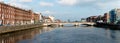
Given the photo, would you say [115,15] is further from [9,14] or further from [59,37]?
[59,37]

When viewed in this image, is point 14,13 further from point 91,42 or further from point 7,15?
point 91,42

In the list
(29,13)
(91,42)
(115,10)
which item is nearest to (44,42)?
(91,42)

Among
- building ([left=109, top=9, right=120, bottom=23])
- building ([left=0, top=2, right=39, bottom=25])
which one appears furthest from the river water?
building ([left=109, top=9, right=120, bottom=23])

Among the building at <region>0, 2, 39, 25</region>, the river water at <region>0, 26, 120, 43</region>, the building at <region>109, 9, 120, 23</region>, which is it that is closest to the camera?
the river water at <region>0, 26, 120, 43</region>

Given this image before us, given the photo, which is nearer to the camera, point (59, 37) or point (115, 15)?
point (59, 37)

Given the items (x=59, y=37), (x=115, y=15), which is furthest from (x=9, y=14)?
(x=115, y=15)

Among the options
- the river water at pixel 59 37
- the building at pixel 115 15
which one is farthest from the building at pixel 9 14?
the building at pixel 115 15

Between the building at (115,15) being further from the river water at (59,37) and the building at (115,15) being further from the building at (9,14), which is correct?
the river water at (59,37)

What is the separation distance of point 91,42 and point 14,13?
7037cm

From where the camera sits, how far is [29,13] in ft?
541

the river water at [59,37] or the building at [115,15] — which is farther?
the building at [115,15]

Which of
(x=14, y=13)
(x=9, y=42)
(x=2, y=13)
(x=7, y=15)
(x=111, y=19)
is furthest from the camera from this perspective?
(x=111, y=19)

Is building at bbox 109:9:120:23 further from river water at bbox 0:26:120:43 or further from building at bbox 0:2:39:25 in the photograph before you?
river water at bbox 0:26:120:43

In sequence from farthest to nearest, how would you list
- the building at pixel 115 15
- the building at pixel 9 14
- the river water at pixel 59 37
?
the building at pixel 115 15 → the building at pixel 9 14 → the river water at pixel 59 37
